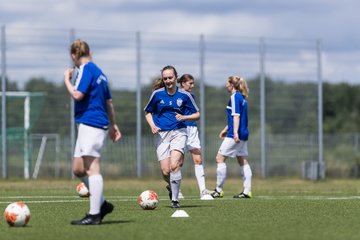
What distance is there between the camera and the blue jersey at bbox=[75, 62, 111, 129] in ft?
39.2

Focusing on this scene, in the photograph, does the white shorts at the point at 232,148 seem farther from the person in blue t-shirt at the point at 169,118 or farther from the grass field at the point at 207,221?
the person in blue t-shirt at the point at 169,118

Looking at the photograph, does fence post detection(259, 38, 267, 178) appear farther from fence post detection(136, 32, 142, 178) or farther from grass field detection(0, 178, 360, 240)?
grass field detection(0, 178, 360, 240)

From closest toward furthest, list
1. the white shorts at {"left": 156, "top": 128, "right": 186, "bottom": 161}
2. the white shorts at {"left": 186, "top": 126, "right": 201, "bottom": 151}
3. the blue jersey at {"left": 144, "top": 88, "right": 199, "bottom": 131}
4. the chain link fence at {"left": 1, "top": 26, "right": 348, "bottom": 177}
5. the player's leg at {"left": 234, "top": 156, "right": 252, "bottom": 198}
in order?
the white shorts at {"left": 156, "top": 128, "right": 186, "bottom": 161} → the blue jersey at {"left": 144, "top": 88, "right": 199, "bottom": 131} → the white shorts at {"left": 186, "top": 126, "right": 201, "bottom": 151} → the player's leg at {"left": 234, "top": 156, "right": 252, "bottom": 198} → the chain link fence at {"left": 1, "top": 26, "right": 348, "bottom": 177}

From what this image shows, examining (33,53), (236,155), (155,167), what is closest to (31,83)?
(33,53)

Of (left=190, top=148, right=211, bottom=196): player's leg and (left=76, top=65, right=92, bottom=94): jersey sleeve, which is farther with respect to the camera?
(left=190, top=148, right=211, bottom=196): player's leg

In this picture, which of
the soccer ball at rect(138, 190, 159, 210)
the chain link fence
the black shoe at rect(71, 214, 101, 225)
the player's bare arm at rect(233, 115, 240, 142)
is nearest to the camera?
the black shoe at rect(71, 214, 101, 225)

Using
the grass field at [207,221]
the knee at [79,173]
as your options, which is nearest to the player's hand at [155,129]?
the grass field at [207,221]

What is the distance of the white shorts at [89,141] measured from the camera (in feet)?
38.8

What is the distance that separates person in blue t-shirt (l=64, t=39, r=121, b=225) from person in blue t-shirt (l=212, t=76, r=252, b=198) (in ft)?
23.3

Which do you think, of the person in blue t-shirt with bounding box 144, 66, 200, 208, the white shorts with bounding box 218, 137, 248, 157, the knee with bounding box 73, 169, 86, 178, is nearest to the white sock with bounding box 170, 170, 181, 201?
the person in blue t-shirt with bounding box 144, 66, 200, 208

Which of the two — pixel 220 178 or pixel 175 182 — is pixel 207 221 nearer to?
pixel 175 182

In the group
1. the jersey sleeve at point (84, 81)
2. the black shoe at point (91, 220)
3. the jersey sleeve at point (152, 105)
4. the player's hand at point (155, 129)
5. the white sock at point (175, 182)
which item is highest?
the jersey sleeve at point (84, 81)

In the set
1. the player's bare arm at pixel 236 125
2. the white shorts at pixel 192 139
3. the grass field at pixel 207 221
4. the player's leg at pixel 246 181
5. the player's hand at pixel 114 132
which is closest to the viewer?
the grass field at pixel 207 221

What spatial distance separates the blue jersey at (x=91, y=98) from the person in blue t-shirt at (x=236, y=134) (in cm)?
714
